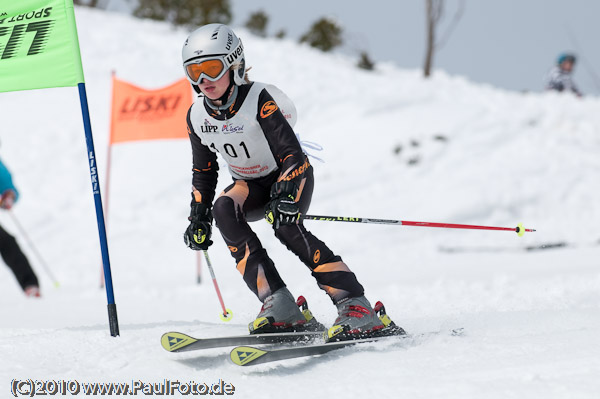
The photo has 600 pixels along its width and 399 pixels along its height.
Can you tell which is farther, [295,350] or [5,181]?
[5,181]

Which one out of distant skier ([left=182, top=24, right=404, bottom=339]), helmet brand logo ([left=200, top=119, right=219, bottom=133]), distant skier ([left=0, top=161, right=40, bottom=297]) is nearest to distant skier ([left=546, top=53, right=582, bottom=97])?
distant skier ([left=0, top=161, right=40, bottom=297])

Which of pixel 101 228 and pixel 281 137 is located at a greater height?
pixel 281 137

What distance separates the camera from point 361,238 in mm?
10180

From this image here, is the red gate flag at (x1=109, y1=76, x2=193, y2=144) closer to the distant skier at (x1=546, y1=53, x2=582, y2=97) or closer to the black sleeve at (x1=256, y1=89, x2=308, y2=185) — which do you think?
the black sleeve at (x1=256, y1=89, x2=308, y2=185)

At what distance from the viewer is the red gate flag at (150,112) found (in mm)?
8617

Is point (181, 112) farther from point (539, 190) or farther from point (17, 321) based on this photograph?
point (539, 190)

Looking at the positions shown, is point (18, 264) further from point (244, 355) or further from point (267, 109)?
point (244, 355)

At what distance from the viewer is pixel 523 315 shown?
3988 millimetres

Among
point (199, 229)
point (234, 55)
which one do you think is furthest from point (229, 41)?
point (199, 229)

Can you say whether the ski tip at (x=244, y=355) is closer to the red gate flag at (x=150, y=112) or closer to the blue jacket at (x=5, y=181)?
the blue jacket at (x=5, y=181)

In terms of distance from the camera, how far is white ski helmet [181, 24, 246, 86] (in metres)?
3.39

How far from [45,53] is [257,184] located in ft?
5.46

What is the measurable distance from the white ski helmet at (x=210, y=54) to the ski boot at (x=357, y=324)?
4.98 ft

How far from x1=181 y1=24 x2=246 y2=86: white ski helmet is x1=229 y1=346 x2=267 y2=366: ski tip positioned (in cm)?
152
